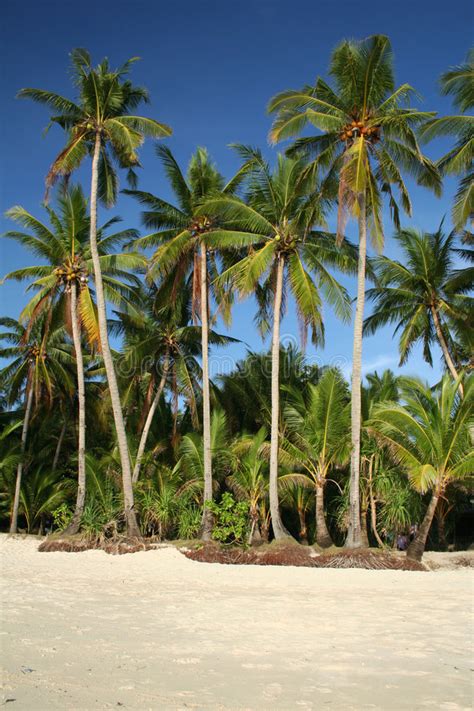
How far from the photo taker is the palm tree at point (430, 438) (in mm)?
14734

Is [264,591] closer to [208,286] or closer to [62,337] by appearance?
[208,286]

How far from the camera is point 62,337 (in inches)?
1032

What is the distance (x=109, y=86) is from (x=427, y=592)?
711 inches

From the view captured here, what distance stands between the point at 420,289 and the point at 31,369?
16269mm

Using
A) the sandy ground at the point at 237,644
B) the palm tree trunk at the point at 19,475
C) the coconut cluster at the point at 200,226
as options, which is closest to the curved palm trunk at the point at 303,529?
the sandy ground at the point at 237,644

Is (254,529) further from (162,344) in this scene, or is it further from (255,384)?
(162,344)

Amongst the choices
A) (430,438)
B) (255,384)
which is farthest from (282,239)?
(430,438)

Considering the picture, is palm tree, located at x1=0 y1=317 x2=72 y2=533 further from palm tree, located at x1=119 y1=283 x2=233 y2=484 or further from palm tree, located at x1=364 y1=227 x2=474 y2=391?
palm tree, located at x1=364 y1=227 x2=474 y2=391

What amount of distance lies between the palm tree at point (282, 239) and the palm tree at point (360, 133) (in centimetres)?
118

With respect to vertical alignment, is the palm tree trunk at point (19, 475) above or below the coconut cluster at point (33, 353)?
below

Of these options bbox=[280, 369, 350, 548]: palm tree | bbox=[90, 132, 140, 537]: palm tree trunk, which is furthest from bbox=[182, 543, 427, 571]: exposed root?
→ bbox=[90, 132, 140, 537]: palm tree trunk

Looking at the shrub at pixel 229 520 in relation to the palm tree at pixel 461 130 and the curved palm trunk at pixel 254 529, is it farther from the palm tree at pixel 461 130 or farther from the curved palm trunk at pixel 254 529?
the palm tree at pixel 461 130

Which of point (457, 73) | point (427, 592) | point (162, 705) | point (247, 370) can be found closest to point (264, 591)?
point (427, 592)

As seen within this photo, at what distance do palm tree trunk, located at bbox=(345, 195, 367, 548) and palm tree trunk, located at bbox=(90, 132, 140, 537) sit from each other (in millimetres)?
6538
